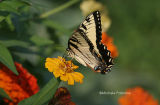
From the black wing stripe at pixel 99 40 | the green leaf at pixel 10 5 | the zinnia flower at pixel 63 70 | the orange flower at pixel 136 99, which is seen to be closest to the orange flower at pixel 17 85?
the zinnia flower at pixel 63 70

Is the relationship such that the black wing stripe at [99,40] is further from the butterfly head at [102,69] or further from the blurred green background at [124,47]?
the blurred green background at [124,47]

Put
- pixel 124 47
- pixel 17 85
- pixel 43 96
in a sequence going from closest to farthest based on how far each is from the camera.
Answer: pixel 43 96
pixel 17 85
pixel 124 47

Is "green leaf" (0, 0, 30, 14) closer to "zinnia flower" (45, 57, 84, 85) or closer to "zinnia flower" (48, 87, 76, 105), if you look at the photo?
"zinnia flower" (45, 57, 84, 85)

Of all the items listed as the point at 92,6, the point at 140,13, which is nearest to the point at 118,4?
the point at 140,13

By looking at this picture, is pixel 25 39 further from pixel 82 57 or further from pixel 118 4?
pixel 118 4

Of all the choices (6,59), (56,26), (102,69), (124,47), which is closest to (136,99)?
(102,69)

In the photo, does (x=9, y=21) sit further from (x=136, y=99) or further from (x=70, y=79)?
(x=136, y=99)

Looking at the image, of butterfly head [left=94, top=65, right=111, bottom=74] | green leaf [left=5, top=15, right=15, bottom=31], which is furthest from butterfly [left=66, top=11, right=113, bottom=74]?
green leaf [left=5, top=15, right=15, bottom=31]
